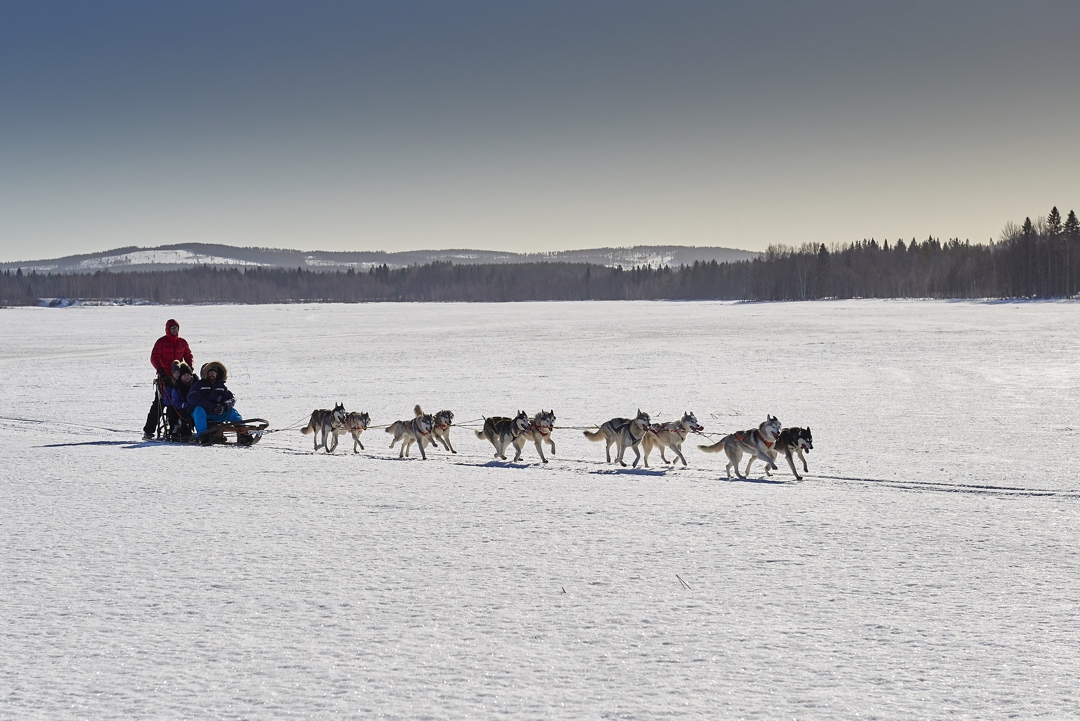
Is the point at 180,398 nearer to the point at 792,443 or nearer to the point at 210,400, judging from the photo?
the point at 210,400

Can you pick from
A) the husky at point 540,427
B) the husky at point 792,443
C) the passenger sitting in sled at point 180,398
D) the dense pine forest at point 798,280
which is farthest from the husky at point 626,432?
the dense pine forest at point 798,280

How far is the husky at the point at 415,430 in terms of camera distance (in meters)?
10.4

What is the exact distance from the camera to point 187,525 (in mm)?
6660

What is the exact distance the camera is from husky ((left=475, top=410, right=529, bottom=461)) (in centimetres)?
977

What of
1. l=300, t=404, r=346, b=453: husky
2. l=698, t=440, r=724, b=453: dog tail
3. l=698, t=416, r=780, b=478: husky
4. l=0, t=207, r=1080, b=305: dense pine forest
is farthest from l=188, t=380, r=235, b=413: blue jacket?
l=0, t=207, r=1080, b=305: dense pine forest

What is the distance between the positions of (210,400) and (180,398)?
0.58 metres

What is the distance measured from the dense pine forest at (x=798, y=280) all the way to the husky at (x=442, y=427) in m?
83.9

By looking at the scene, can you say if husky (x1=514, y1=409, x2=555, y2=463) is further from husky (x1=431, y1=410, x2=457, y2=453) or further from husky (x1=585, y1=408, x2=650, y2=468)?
husky (x1=431, y1=410, x2=457, y2=453)

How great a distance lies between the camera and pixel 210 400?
11773mm

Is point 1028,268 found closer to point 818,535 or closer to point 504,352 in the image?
point 504,352

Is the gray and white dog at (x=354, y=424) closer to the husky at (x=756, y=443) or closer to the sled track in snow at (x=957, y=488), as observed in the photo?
the husky at (x=756, y=443)

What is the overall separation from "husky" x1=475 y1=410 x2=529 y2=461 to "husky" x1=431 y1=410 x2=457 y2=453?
19.6 inches

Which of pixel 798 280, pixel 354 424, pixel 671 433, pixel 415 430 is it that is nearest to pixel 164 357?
pixel 354 424

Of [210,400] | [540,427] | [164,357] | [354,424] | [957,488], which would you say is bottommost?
[957,488]
